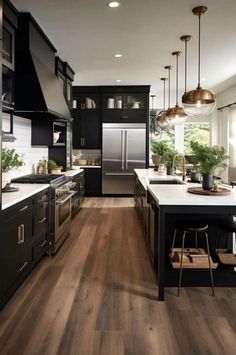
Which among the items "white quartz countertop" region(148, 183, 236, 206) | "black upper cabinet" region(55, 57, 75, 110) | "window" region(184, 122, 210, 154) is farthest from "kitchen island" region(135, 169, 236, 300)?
"window" region(184, 122, 210, 154)

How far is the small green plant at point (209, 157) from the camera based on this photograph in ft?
10.6

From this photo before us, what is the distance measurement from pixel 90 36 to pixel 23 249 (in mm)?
3239

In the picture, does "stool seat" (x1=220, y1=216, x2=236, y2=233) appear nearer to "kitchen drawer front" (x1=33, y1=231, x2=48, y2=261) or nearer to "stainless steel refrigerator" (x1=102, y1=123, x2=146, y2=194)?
"kitchen drawer front" (x1=33, y1=231, x2=48, y2=261)

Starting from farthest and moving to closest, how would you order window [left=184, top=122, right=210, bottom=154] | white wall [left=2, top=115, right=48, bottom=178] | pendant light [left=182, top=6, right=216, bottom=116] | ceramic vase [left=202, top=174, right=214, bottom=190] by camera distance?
1. window [left=184, top=122, right=210, bottom=154]
2. white wall [left=2, top=115, right=48, bottom=178]
3. pendant light [left=182, top=6, right=216, bottom=116]
4. ceramic vase [left=202, top=174, right=214, bottom=190]

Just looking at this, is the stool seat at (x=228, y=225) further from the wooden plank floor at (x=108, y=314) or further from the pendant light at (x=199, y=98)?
the pendant light at (x=199, y=98)

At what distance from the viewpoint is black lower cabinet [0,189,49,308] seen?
258cm

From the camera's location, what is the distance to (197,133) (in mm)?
10977

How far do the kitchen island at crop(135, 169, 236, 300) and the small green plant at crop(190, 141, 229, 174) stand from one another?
0.31 metres

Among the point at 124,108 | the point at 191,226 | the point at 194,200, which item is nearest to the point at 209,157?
the point at 194,200

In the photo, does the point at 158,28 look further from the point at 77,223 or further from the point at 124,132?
the point at 124,132

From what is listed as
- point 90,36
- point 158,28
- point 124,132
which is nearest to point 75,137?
point 124,132

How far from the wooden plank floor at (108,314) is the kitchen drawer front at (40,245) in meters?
0.15

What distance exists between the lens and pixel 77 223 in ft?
19.2

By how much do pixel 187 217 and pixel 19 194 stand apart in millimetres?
1643
